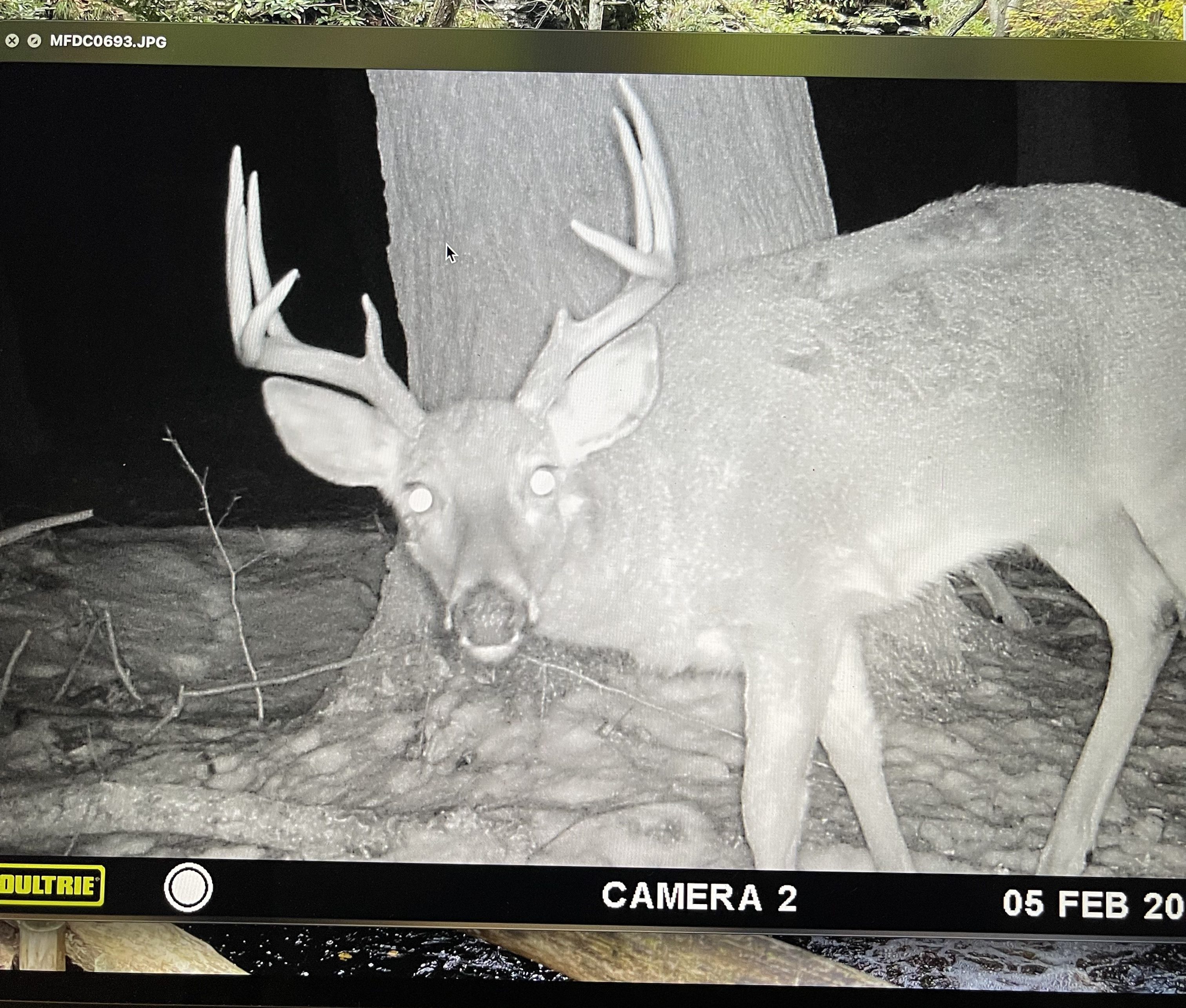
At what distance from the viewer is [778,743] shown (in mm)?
1483

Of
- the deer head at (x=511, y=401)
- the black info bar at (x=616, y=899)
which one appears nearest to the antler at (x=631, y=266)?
the deer head at (x=511, y=401)

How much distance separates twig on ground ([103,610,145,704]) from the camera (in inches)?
59.9

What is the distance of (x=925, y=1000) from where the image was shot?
153 cm

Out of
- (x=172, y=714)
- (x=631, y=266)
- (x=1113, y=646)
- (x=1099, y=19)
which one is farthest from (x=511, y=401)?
(x=1099, y=19)

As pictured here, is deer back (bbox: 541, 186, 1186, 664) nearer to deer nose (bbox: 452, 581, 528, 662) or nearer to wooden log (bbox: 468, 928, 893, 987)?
deer nose (bbox: 452, 581, 528, 662)

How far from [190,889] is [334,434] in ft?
2.30

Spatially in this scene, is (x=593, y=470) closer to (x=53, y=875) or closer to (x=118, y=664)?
(x=118, y=664)

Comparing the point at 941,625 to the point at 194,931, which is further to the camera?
the point at 194,931

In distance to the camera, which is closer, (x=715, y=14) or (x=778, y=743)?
(x=778, y=743)

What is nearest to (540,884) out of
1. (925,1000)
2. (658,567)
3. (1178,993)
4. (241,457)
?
(658,567)

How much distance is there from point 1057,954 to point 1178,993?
6.7 inches

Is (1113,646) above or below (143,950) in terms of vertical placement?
above

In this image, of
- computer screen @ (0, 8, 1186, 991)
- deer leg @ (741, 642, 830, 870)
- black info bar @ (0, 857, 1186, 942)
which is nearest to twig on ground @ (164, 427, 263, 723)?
computer screen @ (0, 8, 1186, 991)

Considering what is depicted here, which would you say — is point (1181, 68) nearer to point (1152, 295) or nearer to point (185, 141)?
point (1152, 295)
